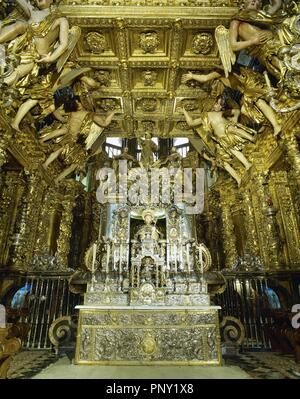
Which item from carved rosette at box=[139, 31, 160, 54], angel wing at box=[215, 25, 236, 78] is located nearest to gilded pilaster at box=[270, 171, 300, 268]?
angel wing at box=[215, 25, 236, 78]

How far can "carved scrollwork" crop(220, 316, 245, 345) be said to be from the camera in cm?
545

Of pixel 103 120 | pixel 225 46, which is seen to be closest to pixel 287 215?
pixel 225 46

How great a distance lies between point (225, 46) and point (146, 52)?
7.01 feet

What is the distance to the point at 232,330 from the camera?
5.50 meters

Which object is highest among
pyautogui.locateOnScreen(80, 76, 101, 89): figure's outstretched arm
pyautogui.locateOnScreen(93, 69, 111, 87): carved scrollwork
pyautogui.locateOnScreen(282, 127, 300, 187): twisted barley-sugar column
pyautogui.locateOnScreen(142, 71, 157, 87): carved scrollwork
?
pyautogui.locateOnScreen(142, 71, 157, 87): carved scrollwork

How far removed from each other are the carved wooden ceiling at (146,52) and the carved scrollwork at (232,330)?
649cm

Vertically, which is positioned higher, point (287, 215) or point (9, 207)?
point (9, 207)

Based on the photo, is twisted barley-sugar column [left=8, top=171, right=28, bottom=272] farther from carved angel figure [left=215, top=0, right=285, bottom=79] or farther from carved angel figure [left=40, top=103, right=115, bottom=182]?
carved angel figure [left=215, top=0, right=285, bottom=79]

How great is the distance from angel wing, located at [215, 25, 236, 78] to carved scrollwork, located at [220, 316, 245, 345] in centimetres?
571

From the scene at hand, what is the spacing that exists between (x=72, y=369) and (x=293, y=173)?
18.5ft

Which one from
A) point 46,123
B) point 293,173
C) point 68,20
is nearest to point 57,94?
point 46,123

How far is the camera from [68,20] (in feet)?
19.9

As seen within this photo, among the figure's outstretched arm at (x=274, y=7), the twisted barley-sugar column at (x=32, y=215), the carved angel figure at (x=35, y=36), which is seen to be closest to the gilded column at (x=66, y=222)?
the twisted barley-sugar column at (x=32, y=215)

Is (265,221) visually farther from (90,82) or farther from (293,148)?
(90,82)
